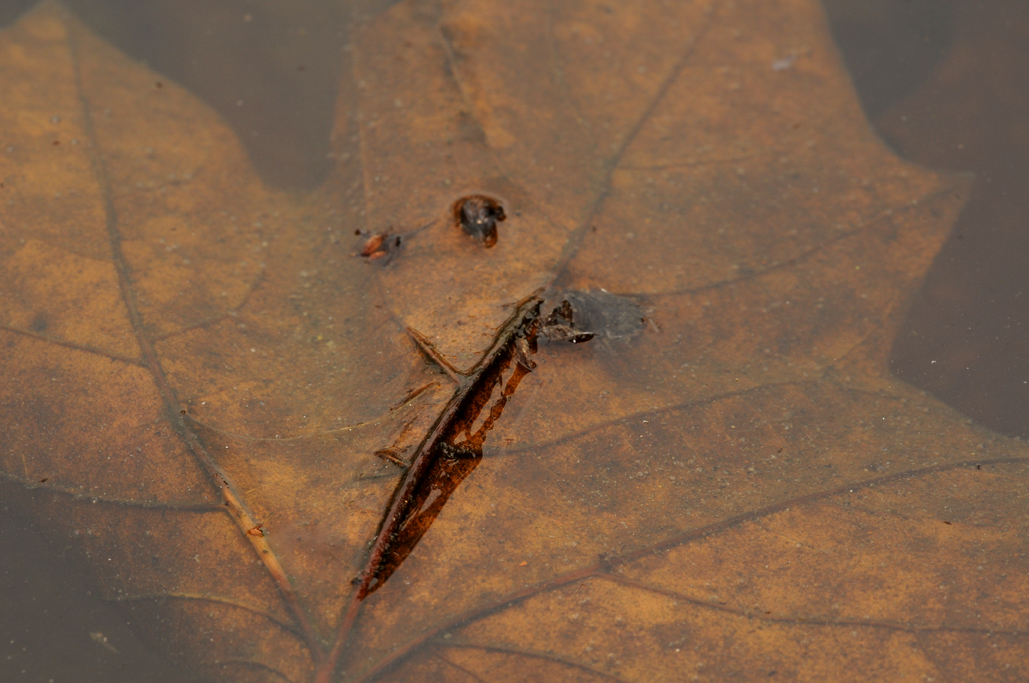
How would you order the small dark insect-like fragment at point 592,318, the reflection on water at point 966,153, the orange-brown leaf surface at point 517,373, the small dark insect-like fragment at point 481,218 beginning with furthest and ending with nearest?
the reflection on water at point 966,153
the small dark insect-like fragment at point 481,218
the small dark insect-like fragment at point 592,318
the orange-brown leaf surface at point 517,373

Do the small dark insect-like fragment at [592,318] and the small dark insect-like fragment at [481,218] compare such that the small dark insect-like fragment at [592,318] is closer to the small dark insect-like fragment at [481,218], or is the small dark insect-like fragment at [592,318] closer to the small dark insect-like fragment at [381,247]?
the small dark insect-like fragment at [481,218]

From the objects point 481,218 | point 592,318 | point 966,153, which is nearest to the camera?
point 592,318

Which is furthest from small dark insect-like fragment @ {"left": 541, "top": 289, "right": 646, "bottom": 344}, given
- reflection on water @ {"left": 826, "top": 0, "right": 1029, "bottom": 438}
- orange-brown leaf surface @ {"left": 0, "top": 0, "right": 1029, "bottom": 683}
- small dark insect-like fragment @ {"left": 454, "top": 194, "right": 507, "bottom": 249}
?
reflection on water @ {"left": 826, "top": 0, "right": 1029, "bottom": 438}

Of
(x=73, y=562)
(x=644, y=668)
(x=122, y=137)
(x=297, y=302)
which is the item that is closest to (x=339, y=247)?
(x=297, y=302)

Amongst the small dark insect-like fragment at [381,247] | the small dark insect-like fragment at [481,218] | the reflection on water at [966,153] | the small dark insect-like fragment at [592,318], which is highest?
the small dark insect-like fragment at [381,247]

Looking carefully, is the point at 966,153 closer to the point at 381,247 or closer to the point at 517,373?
the point at 517,373

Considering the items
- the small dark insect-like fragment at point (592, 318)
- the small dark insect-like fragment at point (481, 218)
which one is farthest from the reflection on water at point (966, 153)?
the small dark insect-like fragment at point (481, 218)

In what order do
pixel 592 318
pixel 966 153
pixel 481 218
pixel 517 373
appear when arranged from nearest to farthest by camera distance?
pixel 517 373, pixel 592 318, pixel 481 218, pixel 966 153

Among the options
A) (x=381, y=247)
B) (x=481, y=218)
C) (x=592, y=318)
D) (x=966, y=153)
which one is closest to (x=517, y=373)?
(x=592, y=318)
